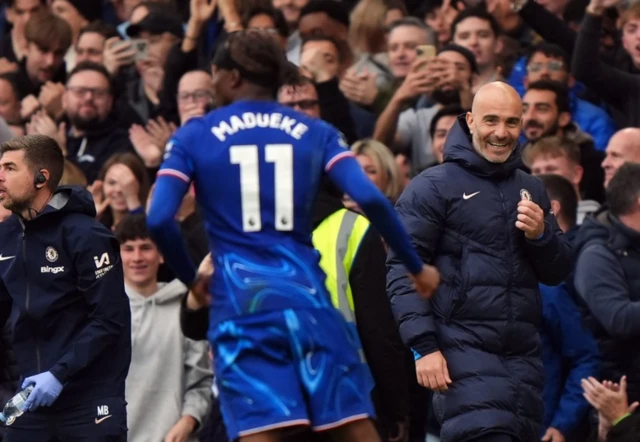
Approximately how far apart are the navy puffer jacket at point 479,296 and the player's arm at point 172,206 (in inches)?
56.0

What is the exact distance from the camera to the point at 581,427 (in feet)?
30.7

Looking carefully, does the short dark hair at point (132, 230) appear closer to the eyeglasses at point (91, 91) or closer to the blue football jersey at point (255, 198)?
the eyeglasses at point (91, 91)

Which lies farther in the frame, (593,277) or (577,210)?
(577,210)

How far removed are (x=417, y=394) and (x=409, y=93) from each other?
9.05 feet

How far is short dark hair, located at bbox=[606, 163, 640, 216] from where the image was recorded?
9188 mm

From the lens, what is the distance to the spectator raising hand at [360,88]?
41.4 feet

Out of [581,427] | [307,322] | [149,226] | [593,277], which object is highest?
[149,226]

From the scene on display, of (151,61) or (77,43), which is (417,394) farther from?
(77,43)

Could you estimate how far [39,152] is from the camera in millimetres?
7762

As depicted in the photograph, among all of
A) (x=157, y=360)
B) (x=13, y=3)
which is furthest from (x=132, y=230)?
(x=13, y=3)

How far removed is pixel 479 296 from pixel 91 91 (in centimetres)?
629

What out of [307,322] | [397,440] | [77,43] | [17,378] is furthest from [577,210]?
[77,43]

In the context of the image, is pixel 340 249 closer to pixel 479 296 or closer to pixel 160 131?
pixel 479 296

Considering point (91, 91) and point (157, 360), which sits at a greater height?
point (91, 91)
